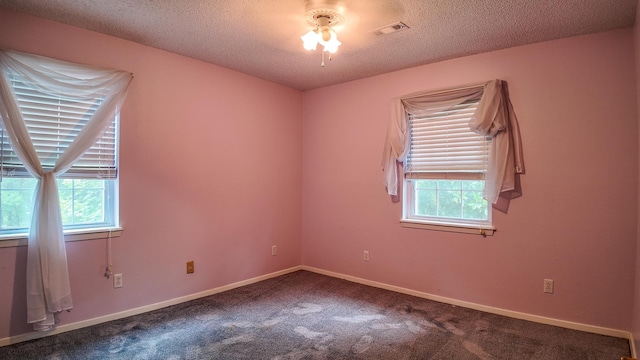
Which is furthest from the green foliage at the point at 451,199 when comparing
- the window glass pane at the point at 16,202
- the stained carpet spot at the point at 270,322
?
the window glass pane at the point at 16,202

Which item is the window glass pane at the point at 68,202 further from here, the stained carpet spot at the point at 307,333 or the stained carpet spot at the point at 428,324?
the stained carpet spot at the point at 428,324

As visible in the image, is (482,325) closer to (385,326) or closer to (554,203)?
(385,326)

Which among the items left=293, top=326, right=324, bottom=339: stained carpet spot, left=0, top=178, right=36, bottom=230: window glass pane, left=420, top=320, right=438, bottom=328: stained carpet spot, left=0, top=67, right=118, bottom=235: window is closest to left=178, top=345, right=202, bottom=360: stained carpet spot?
left=293, top=326, right=324, bottom=339: stained carpet spot

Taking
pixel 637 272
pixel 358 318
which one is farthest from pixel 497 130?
pixel 358 318

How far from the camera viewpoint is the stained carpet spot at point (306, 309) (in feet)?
10.3

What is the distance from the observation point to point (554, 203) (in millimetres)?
2881

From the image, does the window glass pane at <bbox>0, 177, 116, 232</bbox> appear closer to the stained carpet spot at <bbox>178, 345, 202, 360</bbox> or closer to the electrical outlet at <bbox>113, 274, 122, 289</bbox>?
the electrical outlet at <bbox>113, 274, 122, 289</bbox>

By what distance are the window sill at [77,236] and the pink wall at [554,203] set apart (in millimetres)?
2600

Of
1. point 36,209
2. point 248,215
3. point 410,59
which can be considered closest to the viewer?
point 36,209

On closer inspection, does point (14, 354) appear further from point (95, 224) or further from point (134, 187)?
point (134, 187)

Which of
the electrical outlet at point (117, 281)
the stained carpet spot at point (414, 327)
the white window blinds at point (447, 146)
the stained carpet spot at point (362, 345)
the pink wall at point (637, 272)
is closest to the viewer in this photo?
the pink wall at point (637, 272)

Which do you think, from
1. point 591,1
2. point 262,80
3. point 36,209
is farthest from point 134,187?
point 591,1

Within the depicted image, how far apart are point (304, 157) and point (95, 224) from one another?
98.2 inches

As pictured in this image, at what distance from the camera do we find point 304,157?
182 inches
